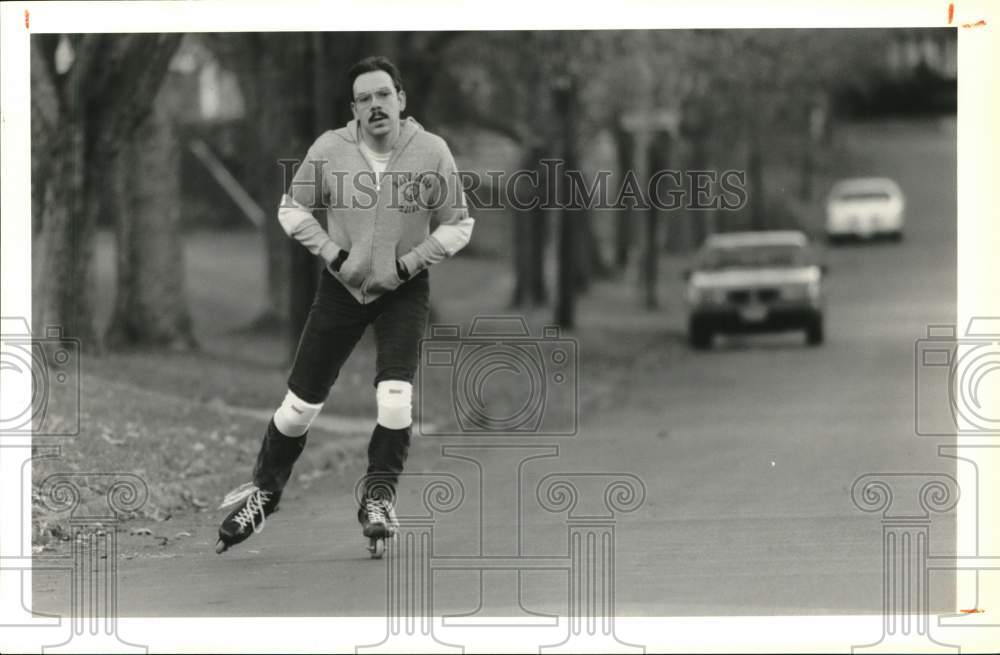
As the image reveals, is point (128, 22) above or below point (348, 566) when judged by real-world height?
above

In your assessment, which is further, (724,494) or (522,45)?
(522,45)

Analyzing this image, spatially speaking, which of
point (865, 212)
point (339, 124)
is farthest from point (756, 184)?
point (339, 124)

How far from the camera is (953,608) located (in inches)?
309

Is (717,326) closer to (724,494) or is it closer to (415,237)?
(724,494)

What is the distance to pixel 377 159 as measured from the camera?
8.69 meters

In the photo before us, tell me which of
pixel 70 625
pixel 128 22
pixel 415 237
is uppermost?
pixel 128 22

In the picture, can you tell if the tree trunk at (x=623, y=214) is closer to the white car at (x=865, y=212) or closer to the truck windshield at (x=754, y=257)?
the truck windshield at (x=754, y=257)

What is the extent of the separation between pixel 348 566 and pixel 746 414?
9549 millimetres

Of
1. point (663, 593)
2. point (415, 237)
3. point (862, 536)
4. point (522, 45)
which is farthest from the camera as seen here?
point (522, 45)

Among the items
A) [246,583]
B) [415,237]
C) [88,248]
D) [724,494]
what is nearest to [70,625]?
[246,583]

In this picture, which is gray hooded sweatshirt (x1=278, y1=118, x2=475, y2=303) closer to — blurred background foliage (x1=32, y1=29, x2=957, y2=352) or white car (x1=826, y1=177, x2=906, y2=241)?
blurred background foliage (x1=32, y1=29, x2=957, y2=352)

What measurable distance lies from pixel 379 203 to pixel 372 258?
0.23m

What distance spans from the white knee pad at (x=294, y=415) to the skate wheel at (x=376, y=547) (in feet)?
1.81

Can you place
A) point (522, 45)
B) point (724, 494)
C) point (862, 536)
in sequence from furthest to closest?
point (522, 45) → point (724, 494) → point (862, 536)
